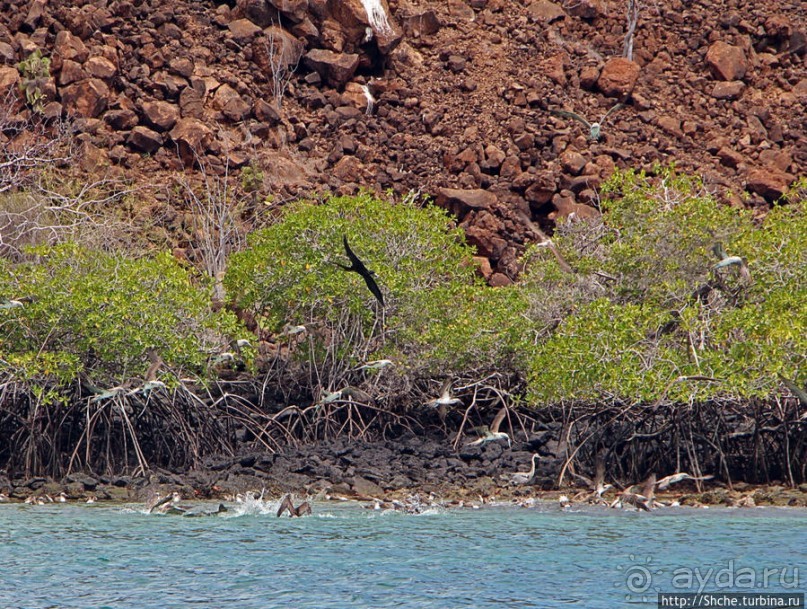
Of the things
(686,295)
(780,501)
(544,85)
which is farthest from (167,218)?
(780,501)

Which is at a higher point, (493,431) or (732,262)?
(732,262)

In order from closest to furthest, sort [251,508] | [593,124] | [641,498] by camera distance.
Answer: [641,498], [251,508], [593,124]

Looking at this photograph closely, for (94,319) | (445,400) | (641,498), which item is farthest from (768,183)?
(94,319)

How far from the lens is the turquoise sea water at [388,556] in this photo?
12.5 m

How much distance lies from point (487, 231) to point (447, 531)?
54.2ft

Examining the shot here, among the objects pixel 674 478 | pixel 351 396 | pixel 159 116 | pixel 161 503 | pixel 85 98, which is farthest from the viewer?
pixel 159 116

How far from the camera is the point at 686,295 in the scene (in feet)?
63.7

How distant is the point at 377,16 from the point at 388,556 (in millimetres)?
28442

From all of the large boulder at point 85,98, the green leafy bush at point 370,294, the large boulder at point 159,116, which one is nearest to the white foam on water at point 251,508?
the green leafy bush at point 370,294

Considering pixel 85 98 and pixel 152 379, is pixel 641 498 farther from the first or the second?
pixel 85 98

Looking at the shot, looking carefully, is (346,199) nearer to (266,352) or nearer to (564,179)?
(266,352)

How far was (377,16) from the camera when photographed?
39.8 metres

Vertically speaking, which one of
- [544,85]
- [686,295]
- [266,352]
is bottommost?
[266,352]

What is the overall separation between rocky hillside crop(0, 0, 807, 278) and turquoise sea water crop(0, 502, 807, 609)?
15053 mm
